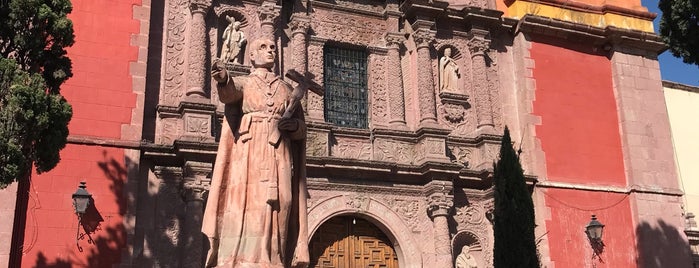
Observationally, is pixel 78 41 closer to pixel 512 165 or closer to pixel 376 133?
pixel 376 133

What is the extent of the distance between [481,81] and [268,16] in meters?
3.83

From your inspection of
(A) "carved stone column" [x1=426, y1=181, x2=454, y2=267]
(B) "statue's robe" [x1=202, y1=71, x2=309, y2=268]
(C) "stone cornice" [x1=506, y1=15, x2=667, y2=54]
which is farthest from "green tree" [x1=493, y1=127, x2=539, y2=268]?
(B) "statue's robe" [x1=202, y1=71, x2=309, y2=268]

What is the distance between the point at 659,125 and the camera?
45.6ft

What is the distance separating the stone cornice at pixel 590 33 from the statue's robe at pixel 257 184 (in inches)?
338

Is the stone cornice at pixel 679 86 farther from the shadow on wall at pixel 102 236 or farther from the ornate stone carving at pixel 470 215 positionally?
the shadow on wall at pixel 102 236

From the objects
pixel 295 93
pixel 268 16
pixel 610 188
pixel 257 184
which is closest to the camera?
pixel 257 184

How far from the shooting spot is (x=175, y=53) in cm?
1152

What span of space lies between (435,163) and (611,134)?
152 inches

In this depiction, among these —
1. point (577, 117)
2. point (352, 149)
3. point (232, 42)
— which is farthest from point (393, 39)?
point (577, 117)

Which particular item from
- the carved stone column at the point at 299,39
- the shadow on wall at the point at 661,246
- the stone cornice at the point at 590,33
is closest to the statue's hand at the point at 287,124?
the carved stone column at the point at 299,39

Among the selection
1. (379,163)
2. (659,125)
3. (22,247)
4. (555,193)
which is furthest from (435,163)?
(22,247)

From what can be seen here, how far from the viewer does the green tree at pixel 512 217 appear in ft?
34.9

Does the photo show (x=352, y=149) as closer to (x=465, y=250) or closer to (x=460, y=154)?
(x=460, y=154)

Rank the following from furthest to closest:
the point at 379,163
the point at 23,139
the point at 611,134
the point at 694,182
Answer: the point at 694,182, the point at 611,134, the point at 379,163, the point at 23,139
